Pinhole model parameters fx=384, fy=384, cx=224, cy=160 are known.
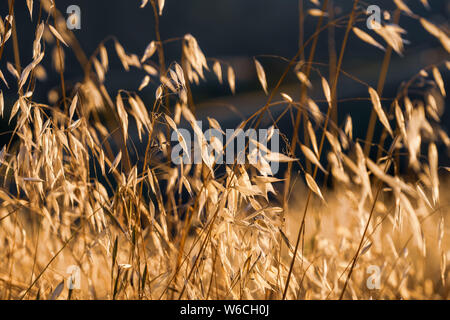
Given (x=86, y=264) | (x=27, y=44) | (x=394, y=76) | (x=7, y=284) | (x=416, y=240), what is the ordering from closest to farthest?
(x=416, y=240), (x=7, y=284), (x=86, y=264), (x=27, y=44), (x=394, y=76)

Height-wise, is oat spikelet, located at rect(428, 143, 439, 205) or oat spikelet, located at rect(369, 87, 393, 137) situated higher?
oat spikelet, located at rect(369, 87, 393, 137)

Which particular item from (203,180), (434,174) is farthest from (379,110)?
(203,180)

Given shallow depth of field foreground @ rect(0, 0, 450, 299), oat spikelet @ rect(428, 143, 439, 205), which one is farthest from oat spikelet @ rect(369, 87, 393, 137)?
oat spikelet @ rect(428, 143, 439, 205)

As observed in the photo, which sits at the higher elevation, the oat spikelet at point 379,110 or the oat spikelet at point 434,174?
the oat spikelet at point 379,110

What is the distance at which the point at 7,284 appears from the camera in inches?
26.1

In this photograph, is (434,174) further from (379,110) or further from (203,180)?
(203,180)

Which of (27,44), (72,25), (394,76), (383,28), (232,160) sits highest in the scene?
(27,44)

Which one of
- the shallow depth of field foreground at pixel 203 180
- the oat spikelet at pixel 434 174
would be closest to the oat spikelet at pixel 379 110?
the shallow depth of field foreground at pixel 203 180

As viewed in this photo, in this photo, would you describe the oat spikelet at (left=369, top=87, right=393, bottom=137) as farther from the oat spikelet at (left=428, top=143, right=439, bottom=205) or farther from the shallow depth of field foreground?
the oat spikelet at (left=428, top=143, right=439, bottom=205)

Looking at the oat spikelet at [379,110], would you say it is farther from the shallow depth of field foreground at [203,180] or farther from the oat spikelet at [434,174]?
the oat spikelet at [434,174]
